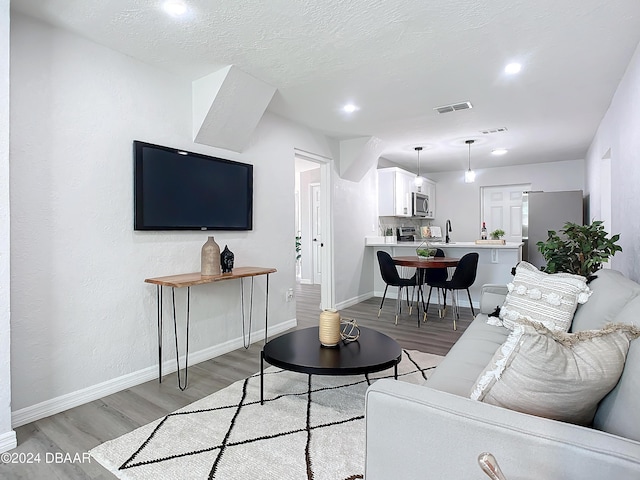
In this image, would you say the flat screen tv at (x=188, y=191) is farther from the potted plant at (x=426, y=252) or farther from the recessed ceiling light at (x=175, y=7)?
the potted plant at (x=426, y=252)

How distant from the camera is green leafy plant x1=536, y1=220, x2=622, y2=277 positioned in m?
2.57

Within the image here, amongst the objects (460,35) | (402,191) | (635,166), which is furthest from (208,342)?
(402,191)

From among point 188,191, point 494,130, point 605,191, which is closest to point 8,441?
point 188,191

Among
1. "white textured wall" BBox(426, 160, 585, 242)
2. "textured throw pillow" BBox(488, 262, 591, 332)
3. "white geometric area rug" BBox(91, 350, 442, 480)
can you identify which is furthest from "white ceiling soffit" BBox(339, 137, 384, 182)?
"white geometric area rug" BBox(91, 350, 442, 480)

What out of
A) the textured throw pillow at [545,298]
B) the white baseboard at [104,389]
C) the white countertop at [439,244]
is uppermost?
the white countertop at [439,244]

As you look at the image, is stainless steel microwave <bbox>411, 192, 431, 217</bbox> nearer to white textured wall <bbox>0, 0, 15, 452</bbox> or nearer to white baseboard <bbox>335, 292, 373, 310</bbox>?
white baseboard <bbox>335, 292, 373, 310</bbox>

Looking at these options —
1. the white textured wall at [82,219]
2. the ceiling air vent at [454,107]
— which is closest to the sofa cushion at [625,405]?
the white textured wall at [82,219]

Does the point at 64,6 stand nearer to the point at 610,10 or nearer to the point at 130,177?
the point at 130,177

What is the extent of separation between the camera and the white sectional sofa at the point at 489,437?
2.68 ft

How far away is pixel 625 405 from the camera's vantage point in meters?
0.95

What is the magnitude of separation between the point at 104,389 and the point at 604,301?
301 cm

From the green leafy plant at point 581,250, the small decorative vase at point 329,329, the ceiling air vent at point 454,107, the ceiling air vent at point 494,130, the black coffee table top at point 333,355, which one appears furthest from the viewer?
the ceiling air vent at point 494,130

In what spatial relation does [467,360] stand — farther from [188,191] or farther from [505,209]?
[505,209]

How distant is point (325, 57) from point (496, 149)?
4.04m
